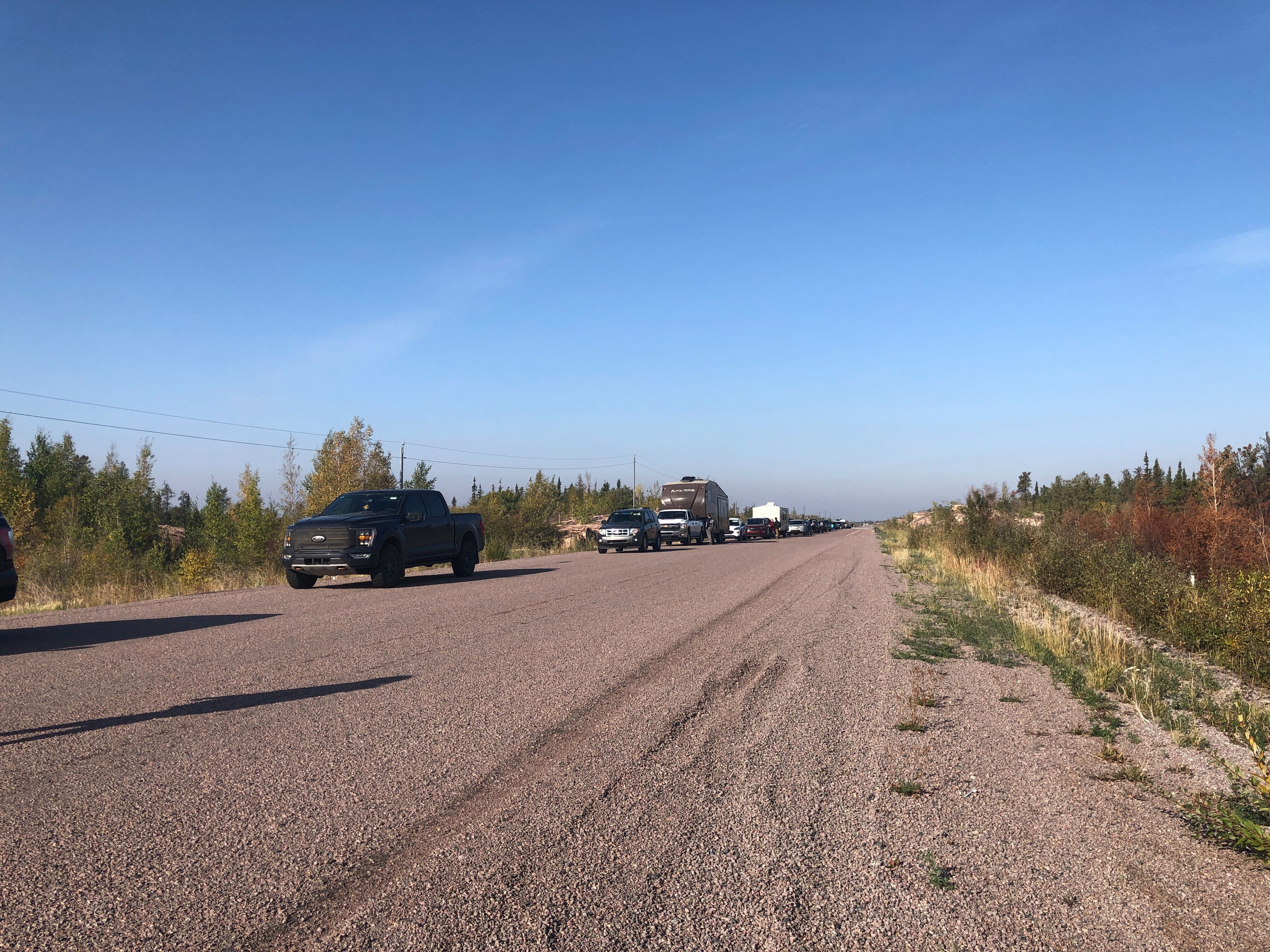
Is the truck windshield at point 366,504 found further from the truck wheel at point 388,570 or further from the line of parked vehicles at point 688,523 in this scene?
the line of parked vehicles at point 688,523

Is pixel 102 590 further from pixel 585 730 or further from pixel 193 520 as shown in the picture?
pixel 193 520

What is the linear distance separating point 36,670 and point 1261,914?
9.67 meters

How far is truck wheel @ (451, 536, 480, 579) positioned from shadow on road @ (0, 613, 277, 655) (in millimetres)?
7827

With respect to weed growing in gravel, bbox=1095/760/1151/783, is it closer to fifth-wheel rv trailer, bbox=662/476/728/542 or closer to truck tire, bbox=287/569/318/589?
truck tire, bbox=287/569/318/589

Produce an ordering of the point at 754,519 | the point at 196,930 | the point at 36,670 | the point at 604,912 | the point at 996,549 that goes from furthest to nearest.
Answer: the point at 754,519, the point at 996,549, the point at 36,670, the point at 604,912, the point at 196,930

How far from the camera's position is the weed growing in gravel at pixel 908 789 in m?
4.71

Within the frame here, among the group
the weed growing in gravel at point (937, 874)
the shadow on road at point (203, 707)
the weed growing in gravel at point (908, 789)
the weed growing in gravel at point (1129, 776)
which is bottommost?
the weed growing in gravel at point (1129, 776)

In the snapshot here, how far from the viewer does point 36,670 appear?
319 inches

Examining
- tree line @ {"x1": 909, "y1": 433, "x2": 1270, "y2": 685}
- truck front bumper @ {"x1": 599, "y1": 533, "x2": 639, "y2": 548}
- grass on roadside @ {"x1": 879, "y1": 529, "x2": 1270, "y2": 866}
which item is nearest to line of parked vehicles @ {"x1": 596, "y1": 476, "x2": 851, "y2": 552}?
truck front bumper @ {"x1": 599, "y1": 533, "x2": 639, "y2": 548}

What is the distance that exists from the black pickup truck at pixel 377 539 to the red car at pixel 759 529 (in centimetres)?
5321

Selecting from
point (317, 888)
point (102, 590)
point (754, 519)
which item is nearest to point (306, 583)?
point (102, 590)

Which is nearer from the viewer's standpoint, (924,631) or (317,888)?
(317,888)

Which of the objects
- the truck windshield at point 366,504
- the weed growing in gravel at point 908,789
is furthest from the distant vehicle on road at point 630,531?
the weed growing in gravel at point 908,789

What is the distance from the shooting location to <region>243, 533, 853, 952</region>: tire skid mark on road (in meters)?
3.15
